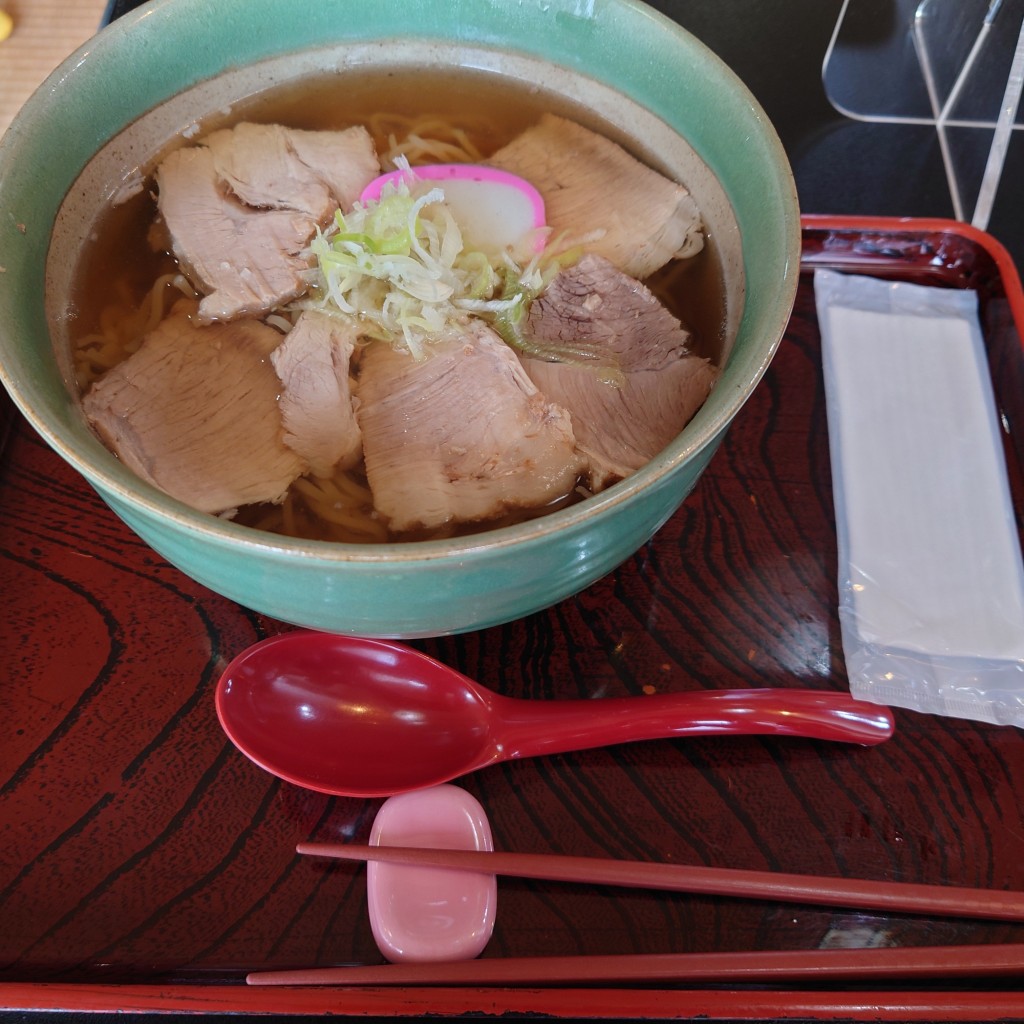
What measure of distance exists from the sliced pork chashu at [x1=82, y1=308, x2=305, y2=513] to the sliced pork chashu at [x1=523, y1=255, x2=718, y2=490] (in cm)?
37

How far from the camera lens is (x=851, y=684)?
1054mm

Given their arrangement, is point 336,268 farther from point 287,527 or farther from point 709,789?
point 709,789

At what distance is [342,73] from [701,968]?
1.40 meters

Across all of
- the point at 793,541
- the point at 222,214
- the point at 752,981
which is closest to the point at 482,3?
the point at 222,214

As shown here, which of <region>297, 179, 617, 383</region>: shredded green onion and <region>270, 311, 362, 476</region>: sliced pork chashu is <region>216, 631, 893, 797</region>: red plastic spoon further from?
<region>297, 179, 617, 383</region>: shredded green onion

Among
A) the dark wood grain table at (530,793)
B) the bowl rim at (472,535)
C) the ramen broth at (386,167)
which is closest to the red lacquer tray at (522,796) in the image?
the dark wood grain table at (530,793)

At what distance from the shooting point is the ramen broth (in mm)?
1046

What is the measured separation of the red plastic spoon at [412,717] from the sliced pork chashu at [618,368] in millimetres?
286

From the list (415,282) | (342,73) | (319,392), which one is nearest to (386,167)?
(342,73)

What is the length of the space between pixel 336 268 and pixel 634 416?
1.48ft

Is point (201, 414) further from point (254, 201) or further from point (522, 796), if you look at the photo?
point (522, 796)

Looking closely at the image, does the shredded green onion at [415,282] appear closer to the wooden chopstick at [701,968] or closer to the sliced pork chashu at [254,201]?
the sliced pork chashu at [254,201]

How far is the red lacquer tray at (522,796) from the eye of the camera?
858 millimetres

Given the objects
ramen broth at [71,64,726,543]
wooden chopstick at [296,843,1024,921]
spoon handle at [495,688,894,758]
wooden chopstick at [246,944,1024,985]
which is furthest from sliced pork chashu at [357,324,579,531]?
wooden chopstick at [246,944,1024,985]
